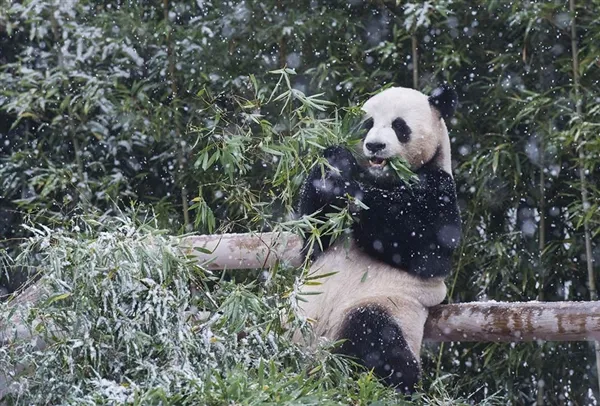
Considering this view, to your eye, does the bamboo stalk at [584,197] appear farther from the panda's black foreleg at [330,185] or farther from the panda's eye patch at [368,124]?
the panda's black foreleg at [330,185]

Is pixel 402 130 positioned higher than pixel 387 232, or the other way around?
pixel 402 130

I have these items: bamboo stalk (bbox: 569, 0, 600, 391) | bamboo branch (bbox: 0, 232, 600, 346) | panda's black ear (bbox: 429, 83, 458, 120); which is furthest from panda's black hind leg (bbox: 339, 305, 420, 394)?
bamboo stalk (bbox: 569, 0, 600, 391)

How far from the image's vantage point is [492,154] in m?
4.77

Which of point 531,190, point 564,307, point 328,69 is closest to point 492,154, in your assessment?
point 531,190

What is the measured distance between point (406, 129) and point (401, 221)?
34 cm

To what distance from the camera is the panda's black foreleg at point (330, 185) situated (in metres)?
3.21

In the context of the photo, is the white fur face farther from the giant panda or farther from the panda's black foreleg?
the panda's black foreleg

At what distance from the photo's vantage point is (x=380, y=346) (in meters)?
3.09

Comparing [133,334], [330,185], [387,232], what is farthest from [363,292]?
[133,334]

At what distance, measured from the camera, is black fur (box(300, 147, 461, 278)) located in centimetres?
329

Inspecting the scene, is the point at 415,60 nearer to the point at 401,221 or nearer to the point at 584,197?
the point at 584,197

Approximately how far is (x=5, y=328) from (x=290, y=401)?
2.84 feet

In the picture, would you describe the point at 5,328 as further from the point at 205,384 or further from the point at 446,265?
the point at 446,265

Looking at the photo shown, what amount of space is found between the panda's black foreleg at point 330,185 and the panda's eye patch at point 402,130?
20 centimetres
